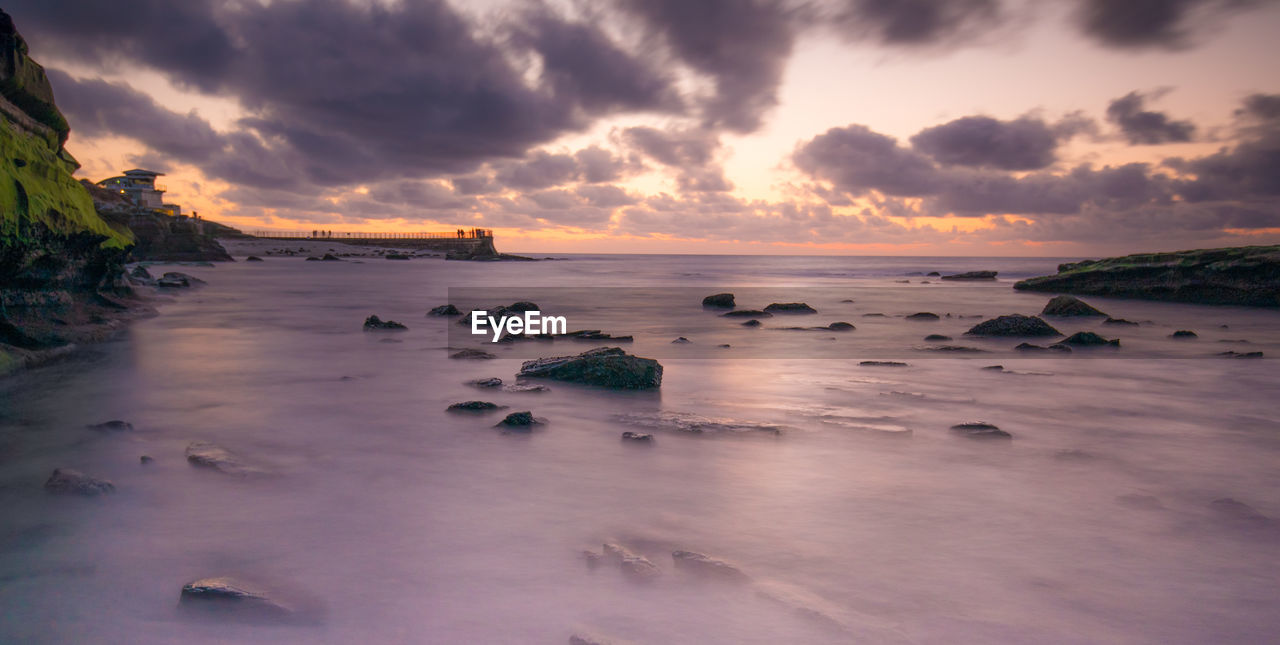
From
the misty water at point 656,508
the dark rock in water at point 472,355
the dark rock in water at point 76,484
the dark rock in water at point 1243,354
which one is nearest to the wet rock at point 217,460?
the misty water at point 656,508

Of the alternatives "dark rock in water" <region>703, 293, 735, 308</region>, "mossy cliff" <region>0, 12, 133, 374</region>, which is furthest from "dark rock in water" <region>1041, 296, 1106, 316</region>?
"mossy cliff" <region>0, 12, 133, 374</region>

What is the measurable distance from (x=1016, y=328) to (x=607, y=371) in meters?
9.45

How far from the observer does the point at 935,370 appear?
9.02 meters

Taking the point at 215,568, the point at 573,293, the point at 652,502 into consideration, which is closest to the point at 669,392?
the point at 652,502

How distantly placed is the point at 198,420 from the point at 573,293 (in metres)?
23.7

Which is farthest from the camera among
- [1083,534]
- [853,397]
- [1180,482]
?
[853,397]

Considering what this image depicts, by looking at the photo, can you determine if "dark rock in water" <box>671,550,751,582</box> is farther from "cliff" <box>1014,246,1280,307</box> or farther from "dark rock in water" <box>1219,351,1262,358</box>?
"cliff" <box>1014,246,1280,307</box>

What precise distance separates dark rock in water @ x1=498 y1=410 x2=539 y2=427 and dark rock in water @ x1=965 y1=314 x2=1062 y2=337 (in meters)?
10.6

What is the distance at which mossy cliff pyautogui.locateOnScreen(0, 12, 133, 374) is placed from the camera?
7750 millimetres

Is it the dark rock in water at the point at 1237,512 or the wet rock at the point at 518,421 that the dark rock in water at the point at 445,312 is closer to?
the wet rock at the point at 518,421

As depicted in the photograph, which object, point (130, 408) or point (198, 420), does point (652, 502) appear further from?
point (130, 408)

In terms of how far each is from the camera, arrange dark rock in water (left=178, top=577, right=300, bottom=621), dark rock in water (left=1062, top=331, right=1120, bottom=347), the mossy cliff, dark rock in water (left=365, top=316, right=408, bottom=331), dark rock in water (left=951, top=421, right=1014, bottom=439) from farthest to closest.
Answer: dark rock in water (left=365, top=316, right=408, bottom=331) < dark rock in water (left=1062, top=331, right=1120, bottom=347) < the mossy cliff < dark rock in water (left=951, top=421, right=1014, bottom=439) < dark rock in water (left=178, top=577, right=300, bottom=621)

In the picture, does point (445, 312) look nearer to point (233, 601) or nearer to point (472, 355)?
point (472, 355)

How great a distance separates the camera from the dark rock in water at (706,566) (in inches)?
119
